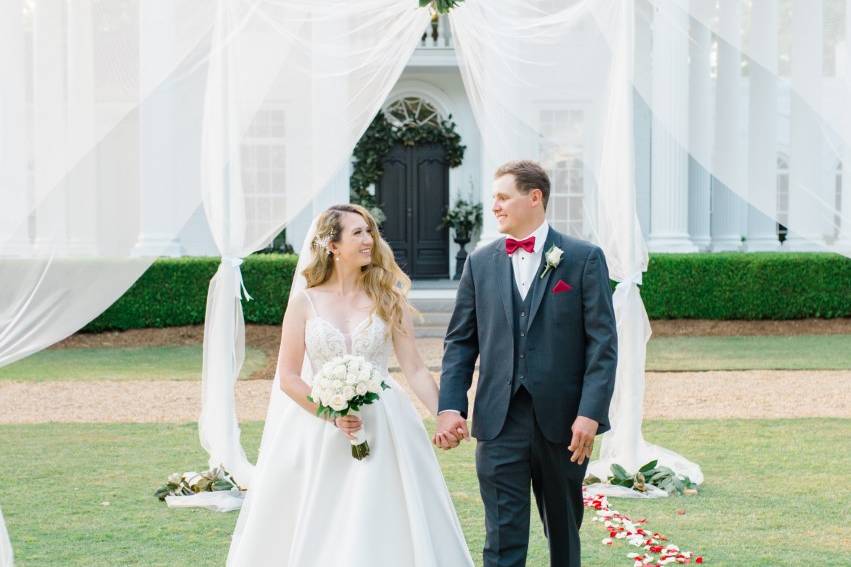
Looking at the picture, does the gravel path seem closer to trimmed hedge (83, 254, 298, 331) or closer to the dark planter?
trimmed hedge (83, 254, 298, 331)

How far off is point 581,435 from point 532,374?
0.33m

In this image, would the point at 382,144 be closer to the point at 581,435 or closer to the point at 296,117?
the point at 296,117

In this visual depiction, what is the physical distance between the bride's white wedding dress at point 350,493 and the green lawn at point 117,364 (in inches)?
336

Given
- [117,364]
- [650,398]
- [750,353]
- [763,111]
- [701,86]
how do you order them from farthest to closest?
[750,353] → [117,364] → [650,398] → [701,86] → [763,111]

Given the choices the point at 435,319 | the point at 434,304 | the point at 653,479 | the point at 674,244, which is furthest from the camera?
the point at 674,244

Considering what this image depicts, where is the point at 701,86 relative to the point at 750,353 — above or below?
above

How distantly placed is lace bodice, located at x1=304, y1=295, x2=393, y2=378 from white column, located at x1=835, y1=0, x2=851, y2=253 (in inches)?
117

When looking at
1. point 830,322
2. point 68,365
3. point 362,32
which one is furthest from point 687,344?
point 362,32

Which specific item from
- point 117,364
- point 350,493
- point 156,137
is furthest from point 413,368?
point 117,364

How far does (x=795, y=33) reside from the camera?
639cm

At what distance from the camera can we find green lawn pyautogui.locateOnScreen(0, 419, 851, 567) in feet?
19.1

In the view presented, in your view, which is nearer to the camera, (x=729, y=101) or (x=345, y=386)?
(x=345, y=386)

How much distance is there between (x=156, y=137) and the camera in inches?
266

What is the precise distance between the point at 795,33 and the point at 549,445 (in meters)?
3.39
